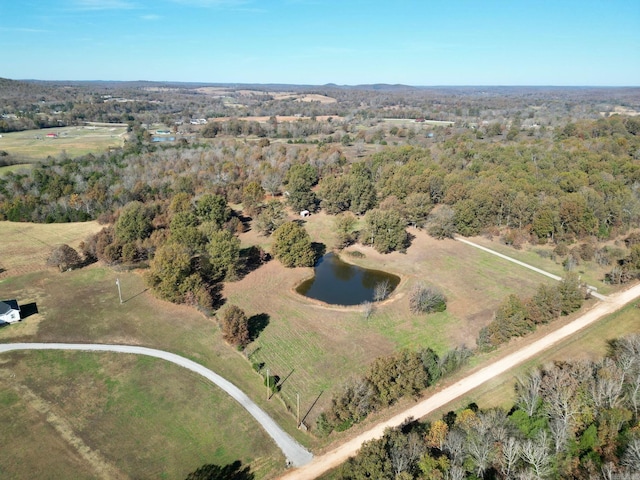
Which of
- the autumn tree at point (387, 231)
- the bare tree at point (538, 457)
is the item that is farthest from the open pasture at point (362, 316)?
the bare tree at point (538, 457)

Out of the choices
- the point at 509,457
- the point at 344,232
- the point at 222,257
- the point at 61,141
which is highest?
the point at 61,141

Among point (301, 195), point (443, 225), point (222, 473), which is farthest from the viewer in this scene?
point (301, 195)

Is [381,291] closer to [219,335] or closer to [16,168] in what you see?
[219,335]

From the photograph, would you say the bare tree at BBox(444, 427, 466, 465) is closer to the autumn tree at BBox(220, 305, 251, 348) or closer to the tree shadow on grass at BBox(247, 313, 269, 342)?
the autumn tree at BBox(220, 305, 251, 348)

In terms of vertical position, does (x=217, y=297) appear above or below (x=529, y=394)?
below

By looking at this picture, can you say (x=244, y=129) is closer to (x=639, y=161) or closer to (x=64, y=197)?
(x=64, y=197)

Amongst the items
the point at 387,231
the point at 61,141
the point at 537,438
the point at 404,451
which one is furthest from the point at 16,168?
the point at 537,438
